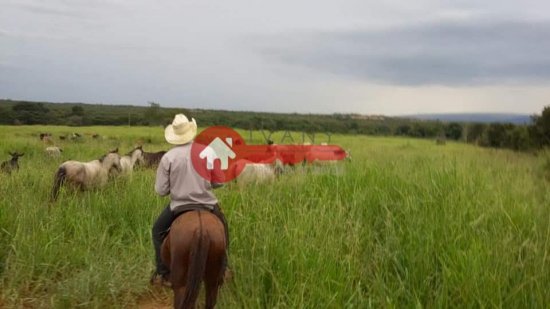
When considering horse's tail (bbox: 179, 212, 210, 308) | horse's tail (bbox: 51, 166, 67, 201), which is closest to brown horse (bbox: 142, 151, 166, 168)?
horse's tail (bbox: 51, 166, 67, 201)

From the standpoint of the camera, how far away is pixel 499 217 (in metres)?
4.45

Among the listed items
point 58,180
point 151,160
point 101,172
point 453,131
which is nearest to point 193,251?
point 58,180

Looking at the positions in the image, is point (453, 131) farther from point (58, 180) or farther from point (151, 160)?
point (58, 180)

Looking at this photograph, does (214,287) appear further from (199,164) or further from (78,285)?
(78,285)

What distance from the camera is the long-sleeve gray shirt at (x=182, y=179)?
142 inches

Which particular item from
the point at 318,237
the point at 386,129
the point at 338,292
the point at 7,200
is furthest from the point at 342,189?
the point at 386,129

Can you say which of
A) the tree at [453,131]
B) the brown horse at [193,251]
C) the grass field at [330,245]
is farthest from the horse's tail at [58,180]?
the tree at [453,131]

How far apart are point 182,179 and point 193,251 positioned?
1.98 ft

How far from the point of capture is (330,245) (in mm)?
4066

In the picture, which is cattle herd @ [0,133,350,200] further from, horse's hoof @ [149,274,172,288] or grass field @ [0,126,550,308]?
horse's hoof @ [149,274,172,288]

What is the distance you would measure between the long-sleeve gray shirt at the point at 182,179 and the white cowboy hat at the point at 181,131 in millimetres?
61

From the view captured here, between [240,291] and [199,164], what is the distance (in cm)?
113

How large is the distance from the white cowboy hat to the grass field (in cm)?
117

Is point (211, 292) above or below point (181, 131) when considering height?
below
